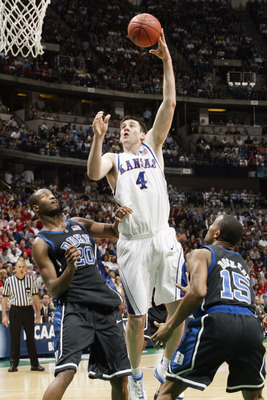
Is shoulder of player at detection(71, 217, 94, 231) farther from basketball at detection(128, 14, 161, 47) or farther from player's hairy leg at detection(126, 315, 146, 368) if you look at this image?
basketball at detection(128, 14, 161, 47)

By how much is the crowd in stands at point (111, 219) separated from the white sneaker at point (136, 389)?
6.60 metres

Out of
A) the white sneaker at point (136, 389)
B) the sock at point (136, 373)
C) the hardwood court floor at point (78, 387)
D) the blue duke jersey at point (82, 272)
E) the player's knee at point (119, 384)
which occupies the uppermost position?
the blue duke jersey at point (82, 272)

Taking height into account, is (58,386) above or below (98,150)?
below

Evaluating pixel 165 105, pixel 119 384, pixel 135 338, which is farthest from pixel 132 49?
pixel 119 384

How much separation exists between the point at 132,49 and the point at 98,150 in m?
27.3

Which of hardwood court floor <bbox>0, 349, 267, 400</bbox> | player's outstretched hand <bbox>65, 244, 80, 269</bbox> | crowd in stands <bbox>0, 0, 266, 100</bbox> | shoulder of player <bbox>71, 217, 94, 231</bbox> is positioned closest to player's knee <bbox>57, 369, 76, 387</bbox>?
player's outstretched hand <bbox>65, 244, 80, 269</bbox>

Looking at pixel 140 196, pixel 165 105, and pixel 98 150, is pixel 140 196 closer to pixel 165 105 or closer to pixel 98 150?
pixel 98 150

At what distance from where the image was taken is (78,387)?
8250 mm

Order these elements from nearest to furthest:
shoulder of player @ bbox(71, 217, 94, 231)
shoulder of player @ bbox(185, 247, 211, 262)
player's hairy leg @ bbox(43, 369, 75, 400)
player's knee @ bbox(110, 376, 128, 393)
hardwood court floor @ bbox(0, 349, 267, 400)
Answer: shoulder of player @ bbox(185, 247, 211, 262) < player's hairy leg @ bbox(43, 369, 75, 400) < player's knee @ bbox(110, 376, 128, 393) < shoulder of player @ bbox(71, 217, 94, 231) < hardwood court floor @ bbox(0, 349, 267, 400)

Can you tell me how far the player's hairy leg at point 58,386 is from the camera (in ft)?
14.7

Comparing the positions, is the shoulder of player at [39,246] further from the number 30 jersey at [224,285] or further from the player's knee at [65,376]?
the number 30 jersey at [224,285]

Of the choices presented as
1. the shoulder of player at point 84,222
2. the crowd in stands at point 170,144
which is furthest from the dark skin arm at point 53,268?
the crowd in stands at point 170,144

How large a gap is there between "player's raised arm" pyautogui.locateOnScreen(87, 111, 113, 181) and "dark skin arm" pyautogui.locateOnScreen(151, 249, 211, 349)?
1.60 metres

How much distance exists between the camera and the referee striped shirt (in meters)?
10.7
